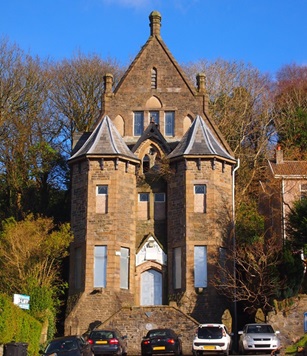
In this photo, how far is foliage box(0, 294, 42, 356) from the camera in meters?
27.5

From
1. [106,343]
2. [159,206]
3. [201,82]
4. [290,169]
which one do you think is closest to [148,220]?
[159,206]

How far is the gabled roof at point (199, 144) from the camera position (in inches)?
1719

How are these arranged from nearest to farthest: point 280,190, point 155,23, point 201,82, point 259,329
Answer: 1. point 259,329
2. point 280,190
3. point 201,82
4. point 155,23

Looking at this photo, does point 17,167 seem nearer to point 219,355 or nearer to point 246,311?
point 246,311

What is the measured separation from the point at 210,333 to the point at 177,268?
34.4ft

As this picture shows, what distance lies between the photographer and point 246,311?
42125 millimetres

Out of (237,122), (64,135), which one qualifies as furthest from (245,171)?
(64,135)

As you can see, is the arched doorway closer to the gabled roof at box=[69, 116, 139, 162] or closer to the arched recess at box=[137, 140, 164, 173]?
the arched recess at box=[137, 140, 164, 173]

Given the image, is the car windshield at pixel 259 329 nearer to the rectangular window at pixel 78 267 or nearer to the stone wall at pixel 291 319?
the stone wall at pixel 291 319

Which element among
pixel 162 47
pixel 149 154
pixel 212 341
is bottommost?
pixel 212 341

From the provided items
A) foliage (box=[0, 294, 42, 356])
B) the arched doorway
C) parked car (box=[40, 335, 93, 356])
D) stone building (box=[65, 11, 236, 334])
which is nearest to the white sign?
foliage (box=[0, 294, 42, 356])

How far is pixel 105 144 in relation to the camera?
1736 inches

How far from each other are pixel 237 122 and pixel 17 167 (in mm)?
16724

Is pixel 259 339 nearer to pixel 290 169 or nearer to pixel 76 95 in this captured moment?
pixel 290 169
